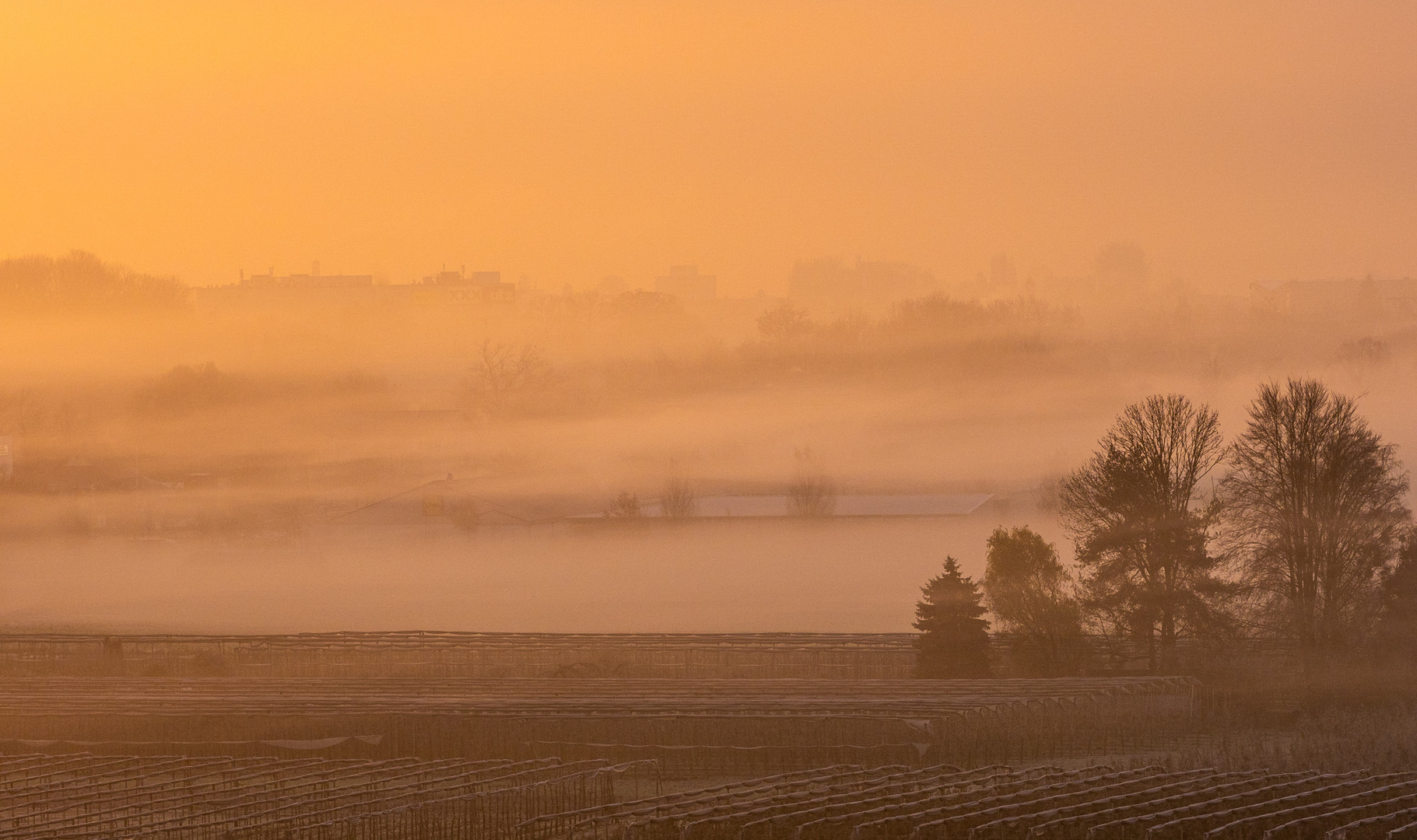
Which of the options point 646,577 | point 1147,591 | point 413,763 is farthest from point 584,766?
point 646,577

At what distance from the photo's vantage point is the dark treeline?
134 feet

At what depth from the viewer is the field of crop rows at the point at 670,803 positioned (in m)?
24.0

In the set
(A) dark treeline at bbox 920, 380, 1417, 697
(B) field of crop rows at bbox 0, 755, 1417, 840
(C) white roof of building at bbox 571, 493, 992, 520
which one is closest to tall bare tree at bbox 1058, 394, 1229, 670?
(A) dark treeline at bbox 920, 380, 1417, 697

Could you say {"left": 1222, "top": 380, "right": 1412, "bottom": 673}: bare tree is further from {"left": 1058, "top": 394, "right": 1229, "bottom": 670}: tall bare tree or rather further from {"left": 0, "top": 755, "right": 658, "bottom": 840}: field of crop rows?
{"left": 0, "top": 755, "right": 658, "bottom": 840}: field of crop rows

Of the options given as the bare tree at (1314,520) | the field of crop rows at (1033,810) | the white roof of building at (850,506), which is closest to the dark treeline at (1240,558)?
the bare tree at (1314,520)

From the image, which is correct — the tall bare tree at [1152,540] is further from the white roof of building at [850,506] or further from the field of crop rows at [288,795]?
the white roof of building at [850,506]

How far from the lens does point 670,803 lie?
27.1 meters

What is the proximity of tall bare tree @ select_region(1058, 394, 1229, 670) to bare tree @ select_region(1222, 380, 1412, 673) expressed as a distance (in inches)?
48.0

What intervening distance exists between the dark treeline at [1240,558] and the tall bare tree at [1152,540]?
45 millimetres

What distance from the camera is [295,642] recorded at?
172 ft

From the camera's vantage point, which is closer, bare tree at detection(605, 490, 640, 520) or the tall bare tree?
the tall bare tree

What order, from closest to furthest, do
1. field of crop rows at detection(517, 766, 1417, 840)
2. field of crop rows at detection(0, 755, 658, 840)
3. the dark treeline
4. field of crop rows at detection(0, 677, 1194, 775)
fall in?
field of crop rows at detection(517, 766, 1417, 840)
field of crop rows at detection(0, 755, 658, 840)
field of crop rows at detection(0, 677, 1194, 775)
the dark treeline

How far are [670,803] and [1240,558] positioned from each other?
23.4 meters

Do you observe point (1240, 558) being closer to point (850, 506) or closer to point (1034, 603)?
point (1034, 603)
